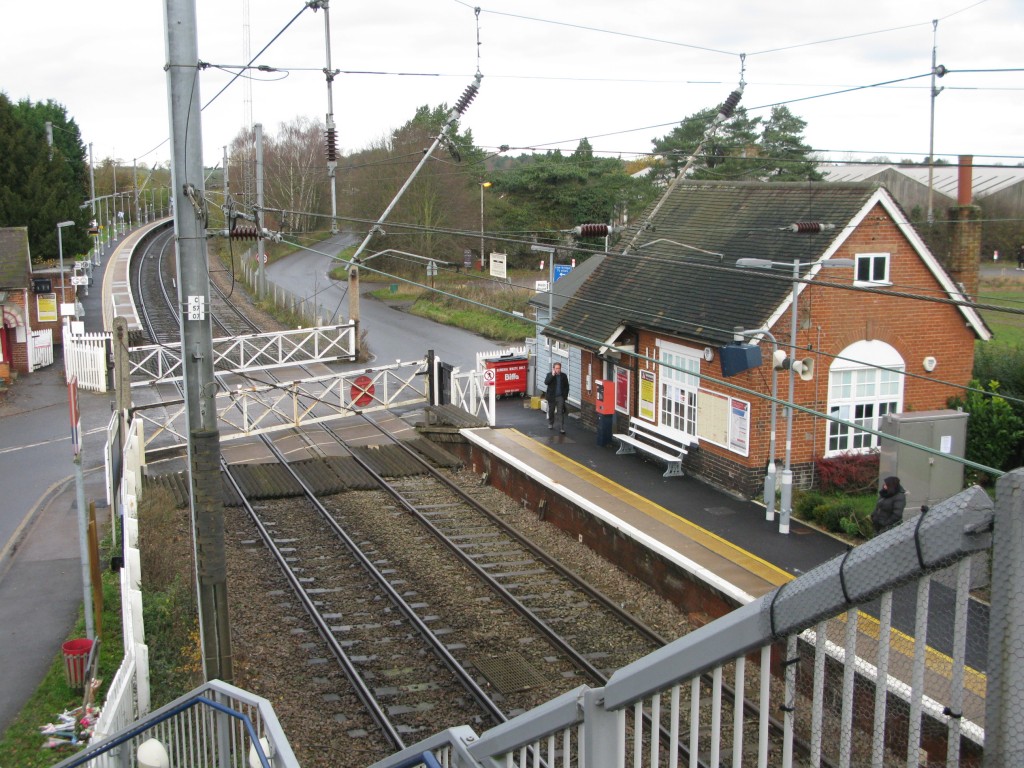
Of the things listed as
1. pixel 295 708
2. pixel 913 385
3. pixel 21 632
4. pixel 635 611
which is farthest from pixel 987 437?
pixel 21 632

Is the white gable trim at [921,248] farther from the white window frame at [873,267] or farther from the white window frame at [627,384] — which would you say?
the white window frame at [627,384]

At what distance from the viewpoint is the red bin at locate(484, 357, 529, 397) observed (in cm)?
2300

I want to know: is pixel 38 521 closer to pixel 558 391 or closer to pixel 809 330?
pixel 558 391

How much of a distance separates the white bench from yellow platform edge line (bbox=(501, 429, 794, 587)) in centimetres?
100

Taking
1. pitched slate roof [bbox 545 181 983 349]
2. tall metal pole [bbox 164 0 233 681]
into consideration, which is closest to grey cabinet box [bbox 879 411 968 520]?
pitched slate roof [bbox 545 181 983 349]

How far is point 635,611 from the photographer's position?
11.9m

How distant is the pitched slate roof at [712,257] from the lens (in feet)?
50.5

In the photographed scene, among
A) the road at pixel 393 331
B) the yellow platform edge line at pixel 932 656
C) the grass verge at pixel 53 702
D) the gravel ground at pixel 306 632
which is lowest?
the gravel ground at pixel 306 632

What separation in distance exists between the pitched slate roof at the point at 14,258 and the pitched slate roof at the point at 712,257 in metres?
15.2

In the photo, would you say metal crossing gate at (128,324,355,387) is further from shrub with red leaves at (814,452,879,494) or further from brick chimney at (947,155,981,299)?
brick chimney at (947,155,981,299)

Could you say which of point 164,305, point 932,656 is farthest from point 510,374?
point 164,305

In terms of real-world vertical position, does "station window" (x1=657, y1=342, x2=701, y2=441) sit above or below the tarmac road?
above

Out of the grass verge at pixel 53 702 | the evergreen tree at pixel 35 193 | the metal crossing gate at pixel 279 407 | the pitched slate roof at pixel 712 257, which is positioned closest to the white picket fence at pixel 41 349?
the metal crossing gate at pixel 279 407

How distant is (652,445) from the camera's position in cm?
1738
